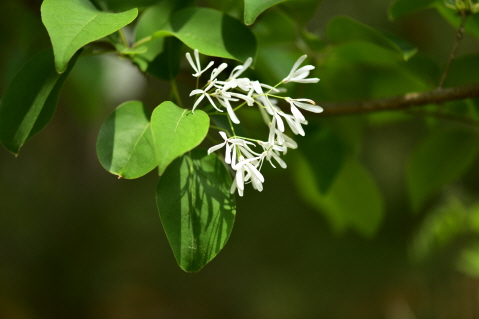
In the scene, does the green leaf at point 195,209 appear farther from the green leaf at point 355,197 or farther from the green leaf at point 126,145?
the green leaf at point 355,197

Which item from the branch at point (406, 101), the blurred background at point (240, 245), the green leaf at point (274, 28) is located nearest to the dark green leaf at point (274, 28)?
the green leaf at point (274, 28)

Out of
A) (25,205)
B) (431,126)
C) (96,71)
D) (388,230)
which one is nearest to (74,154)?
(25,205)

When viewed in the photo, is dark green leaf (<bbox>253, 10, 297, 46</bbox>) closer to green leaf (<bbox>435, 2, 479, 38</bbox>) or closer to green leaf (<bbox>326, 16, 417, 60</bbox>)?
green leaf (<bbox>326, 16, 417, 60</bbox>)

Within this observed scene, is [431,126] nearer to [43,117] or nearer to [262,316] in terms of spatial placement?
[43,117]

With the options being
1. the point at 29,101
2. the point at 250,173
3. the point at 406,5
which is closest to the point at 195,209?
the point at 250,173

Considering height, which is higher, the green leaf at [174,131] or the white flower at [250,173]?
the green leaf at [174,131]

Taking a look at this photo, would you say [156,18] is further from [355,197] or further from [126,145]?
[355,197]
